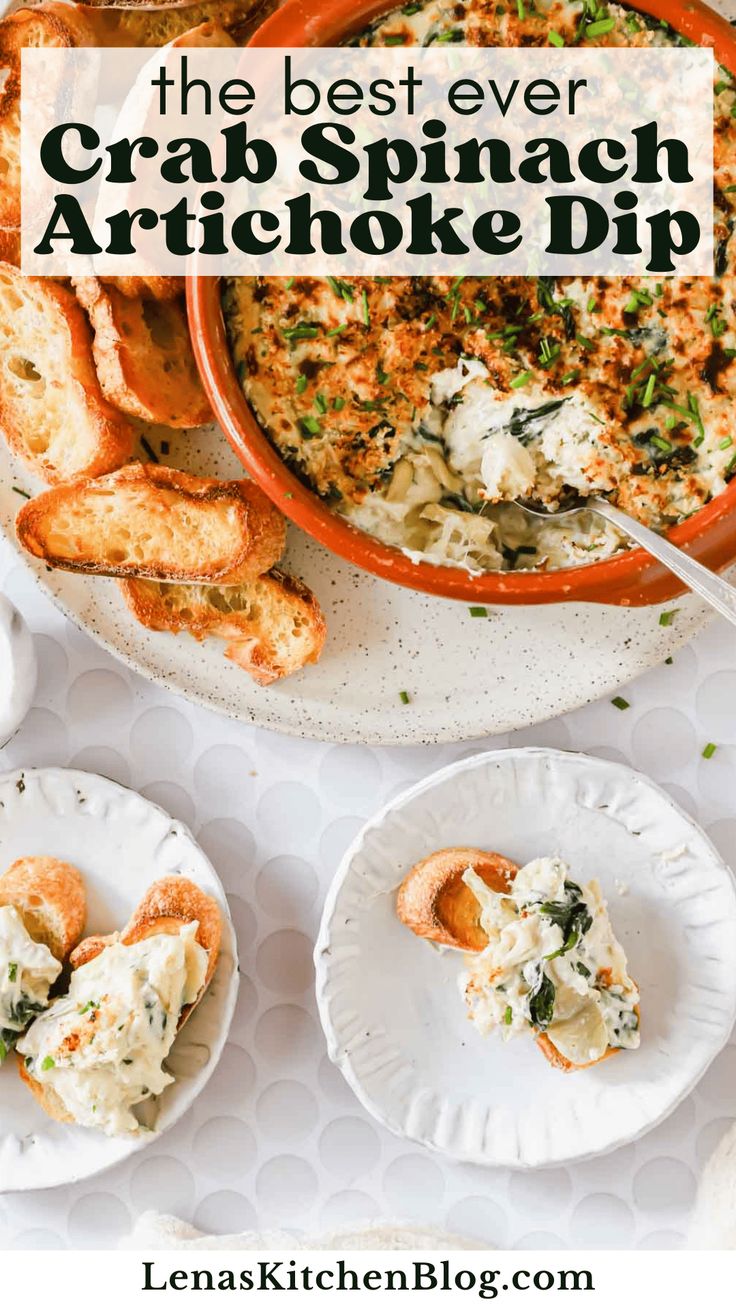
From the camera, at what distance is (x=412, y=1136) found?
2.01 m

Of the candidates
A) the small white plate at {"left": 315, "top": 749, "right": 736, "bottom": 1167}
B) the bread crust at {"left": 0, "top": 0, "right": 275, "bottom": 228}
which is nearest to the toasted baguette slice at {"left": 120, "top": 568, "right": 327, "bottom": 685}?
the small white plate at {"left": 315, "top": 749, "right": 736, "bottom": 1167}

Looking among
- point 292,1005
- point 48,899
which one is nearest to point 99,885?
point 48,899

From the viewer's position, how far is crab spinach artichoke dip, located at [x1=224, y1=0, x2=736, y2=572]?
5.35 ft

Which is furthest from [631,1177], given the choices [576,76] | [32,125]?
[32,125]

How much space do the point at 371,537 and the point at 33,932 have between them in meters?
0.94

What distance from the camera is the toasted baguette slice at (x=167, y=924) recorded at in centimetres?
200

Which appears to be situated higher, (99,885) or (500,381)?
(500,381)

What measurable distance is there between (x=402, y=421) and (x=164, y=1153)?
1377mm

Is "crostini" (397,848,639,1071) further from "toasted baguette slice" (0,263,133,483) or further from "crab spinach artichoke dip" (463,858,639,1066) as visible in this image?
"toasted baguette slice" (0,263,133,483)

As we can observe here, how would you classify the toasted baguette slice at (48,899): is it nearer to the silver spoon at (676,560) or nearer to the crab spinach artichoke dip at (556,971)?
the crab spinach artichoke dip at (556,971)

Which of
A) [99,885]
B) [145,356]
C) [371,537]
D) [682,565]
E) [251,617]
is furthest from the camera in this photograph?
[99,885]

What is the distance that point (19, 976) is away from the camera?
2016mm

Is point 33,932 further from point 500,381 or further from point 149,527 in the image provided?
point 500,381

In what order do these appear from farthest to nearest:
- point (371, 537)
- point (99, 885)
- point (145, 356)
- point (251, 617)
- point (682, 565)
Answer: point (99, 885)
point (251, 617)
point (145, 356)
point (371, 537)
point (682, 565)
